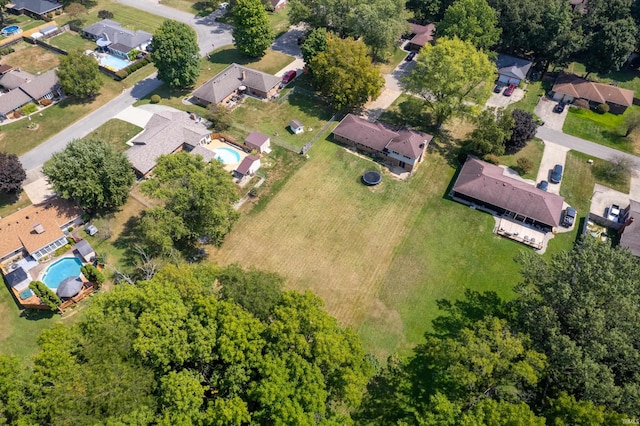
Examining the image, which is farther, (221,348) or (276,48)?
(276,48)

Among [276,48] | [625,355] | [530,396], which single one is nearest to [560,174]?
[625,355]

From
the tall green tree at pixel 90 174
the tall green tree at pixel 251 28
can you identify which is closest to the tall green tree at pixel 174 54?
the tall green tree at pixel 251 28

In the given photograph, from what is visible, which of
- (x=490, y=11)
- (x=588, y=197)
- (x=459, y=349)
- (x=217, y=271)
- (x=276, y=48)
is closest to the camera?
(x=459, y=349)

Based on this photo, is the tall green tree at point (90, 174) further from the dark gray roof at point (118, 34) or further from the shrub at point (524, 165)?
the shrub at point (524, 165)

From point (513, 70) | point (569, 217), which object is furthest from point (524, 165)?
point (513, 70)

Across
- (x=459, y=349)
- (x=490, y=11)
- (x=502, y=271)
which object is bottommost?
(x=502, y=271)

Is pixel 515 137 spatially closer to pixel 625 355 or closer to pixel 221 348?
pixel 625 355

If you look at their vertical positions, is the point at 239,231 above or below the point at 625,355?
below

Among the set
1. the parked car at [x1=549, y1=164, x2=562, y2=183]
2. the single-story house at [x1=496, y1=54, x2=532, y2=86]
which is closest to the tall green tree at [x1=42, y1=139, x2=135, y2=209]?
the parked car at [x1=549, y1=164, x2=562, y2=183]
